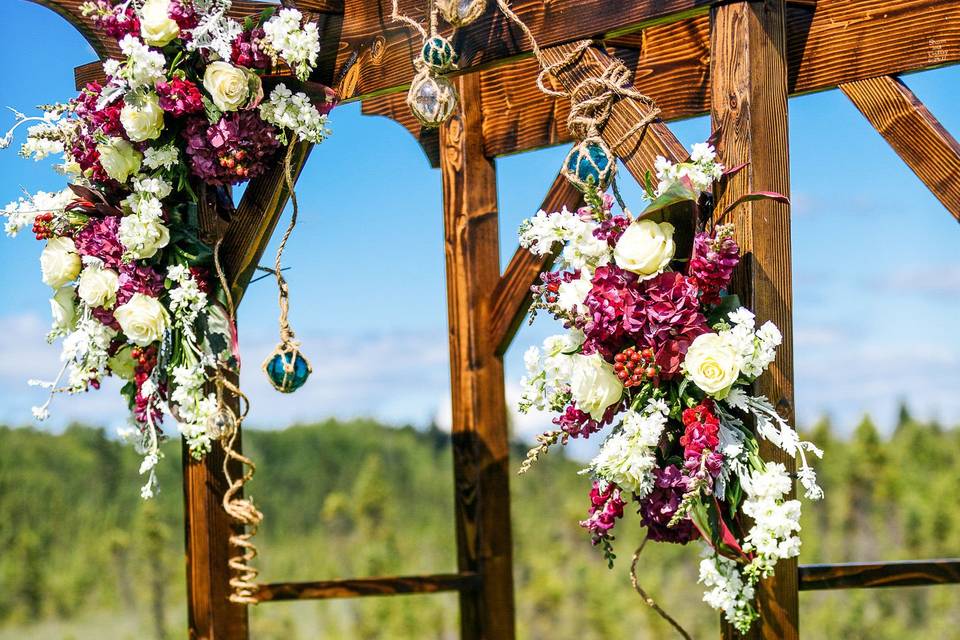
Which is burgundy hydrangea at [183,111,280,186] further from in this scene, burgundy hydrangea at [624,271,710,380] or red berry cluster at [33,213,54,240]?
burgundy hydrangea at [624,271,710,380]

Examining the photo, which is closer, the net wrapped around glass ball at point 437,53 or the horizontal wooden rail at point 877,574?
the net wrapped around glass ball at point 437,53

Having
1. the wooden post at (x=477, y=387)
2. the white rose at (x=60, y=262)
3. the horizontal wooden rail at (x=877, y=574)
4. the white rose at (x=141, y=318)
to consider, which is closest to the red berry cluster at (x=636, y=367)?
the horizontal wooden rail at (x=877, y=574)

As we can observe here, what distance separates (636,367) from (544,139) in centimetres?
137

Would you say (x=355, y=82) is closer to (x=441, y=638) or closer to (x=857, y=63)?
(x=857, y=63)

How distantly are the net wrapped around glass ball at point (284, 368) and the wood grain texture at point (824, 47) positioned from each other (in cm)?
101

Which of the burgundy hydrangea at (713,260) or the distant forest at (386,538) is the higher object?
the burgundy hydrangea at (713,260)

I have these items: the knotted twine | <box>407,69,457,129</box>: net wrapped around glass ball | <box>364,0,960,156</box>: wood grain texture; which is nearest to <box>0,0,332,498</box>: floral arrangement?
<box>407,69,457,129</box>: net wrapped around glass ball

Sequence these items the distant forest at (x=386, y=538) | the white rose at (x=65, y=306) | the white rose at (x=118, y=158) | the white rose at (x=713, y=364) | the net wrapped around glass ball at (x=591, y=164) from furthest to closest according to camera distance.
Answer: the distant forest at (x=386, y=538) → the white rose at (x=65, y=306) → the white rose at (x=118, y=158) → the net wrapped around glass ball at (x=591, y=164) → the white rose at (x=713, y=364)

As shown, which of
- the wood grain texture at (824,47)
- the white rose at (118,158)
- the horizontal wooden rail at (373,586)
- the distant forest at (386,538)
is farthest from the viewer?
the distant forest at (386,538)

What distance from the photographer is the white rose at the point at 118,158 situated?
256 centimetres

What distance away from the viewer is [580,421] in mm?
2051

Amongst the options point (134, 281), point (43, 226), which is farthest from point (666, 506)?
point (43, 226)

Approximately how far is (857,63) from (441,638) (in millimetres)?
4199

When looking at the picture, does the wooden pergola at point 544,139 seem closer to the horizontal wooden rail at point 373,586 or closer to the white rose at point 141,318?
the horizontal wooden rail at point 373,586
